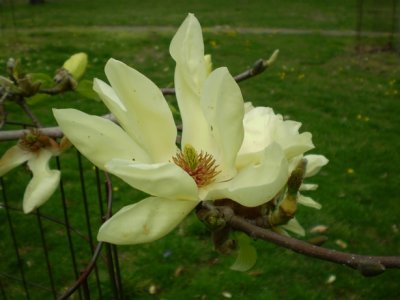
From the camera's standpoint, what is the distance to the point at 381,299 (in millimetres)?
2074

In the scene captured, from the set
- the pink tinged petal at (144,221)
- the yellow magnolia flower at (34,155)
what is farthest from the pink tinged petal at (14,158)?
the pink tinged petal at (144,221)

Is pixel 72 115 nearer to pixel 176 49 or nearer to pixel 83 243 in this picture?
pixel 176 49

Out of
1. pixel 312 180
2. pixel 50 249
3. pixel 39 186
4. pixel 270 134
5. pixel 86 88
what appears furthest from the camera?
pixel 312 180

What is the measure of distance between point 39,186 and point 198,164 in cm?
22

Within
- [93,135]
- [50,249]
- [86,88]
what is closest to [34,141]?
[86,88]

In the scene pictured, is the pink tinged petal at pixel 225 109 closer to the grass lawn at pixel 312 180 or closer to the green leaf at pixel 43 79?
the grass lawn at pixel 312 180

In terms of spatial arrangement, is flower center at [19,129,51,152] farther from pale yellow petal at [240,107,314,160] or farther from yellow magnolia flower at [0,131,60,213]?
pale yellow petal at [240,107,314,160]

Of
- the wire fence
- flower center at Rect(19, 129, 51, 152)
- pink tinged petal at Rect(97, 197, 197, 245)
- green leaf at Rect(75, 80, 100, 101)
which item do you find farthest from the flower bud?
the wire fence

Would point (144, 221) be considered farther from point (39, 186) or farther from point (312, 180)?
point (312, 180)

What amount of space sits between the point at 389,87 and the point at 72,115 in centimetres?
465

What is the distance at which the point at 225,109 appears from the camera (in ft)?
1.36

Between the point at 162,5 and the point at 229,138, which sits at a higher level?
the point at 229,138

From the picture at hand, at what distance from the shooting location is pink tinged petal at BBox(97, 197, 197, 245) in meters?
0.40

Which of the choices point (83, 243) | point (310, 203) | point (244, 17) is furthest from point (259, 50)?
point (310, 203)
